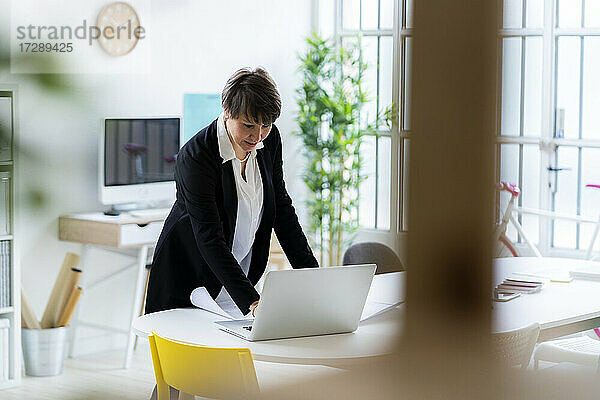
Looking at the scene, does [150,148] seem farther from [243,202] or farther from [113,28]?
[113,28]

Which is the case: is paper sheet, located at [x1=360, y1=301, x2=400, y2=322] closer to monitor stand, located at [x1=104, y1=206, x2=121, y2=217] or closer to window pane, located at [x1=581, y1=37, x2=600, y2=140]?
window pane, located at [x1=581, y1=37, x2=600, y2=140]

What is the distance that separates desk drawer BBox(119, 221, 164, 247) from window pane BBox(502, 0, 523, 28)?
3.38m

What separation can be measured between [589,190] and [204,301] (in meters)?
1.46

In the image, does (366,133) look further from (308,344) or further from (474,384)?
(474,384)

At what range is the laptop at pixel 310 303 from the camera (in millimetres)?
1549

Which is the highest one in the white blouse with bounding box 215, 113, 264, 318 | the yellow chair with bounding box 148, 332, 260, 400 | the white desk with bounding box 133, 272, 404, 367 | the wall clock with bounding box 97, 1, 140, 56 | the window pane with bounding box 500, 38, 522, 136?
the wall clock with bounding box 97, 1, 140, 56

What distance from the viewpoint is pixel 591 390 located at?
0.75 metres

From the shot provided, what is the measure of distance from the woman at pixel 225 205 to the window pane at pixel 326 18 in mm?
3110

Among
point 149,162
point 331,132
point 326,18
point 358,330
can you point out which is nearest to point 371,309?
point 358,330

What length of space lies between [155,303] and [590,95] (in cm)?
143

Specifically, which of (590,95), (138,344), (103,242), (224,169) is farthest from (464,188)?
(138,344)

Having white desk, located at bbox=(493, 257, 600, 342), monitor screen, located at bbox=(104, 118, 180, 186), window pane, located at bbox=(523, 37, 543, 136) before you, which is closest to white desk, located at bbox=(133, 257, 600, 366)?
white desk, located at bbox=(493, 257, 600, 342)

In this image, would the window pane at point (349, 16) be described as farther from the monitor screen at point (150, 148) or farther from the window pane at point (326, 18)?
the monitor screen at point (150, 148)

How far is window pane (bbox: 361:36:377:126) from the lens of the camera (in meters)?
4.92
